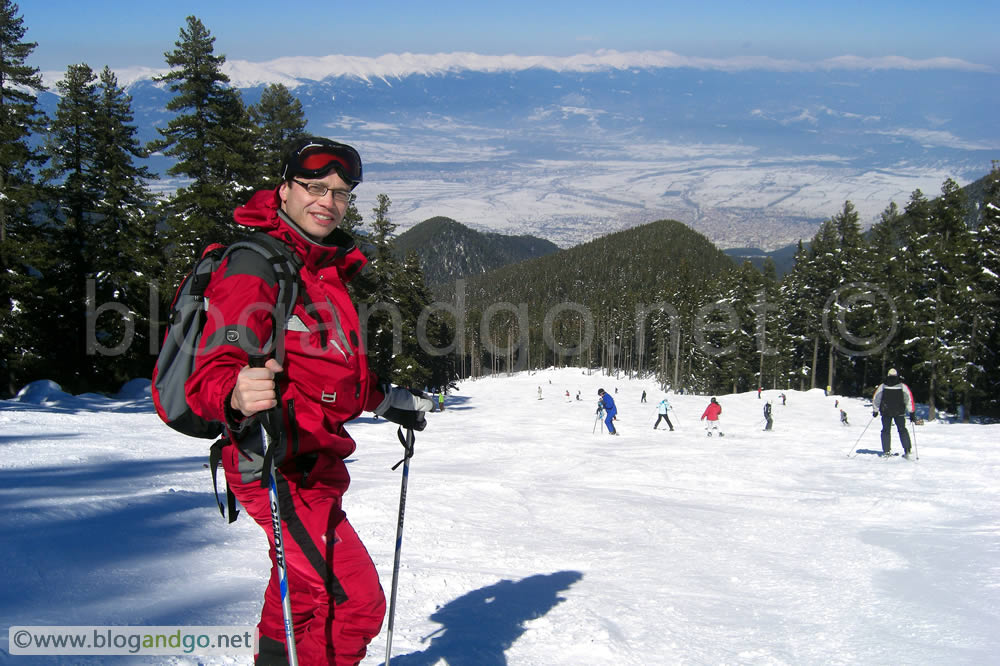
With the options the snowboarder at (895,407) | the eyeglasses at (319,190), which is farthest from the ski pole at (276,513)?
the snowboarder at (895,407)

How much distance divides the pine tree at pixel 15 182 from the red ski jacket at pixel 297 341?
80.5ft

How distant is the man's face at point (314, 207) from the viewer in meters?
2.88

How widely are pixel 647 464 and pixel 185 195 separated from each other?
17928 millimetres

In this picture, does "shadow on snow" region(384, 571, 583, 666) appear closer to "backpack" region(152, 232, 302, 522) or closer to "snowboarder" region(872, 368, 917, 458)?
"backpack" region(152, 232, 302, 522)

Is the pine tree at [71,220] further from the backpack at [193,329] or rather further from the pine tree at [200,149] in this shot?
the backpack at [193,329]

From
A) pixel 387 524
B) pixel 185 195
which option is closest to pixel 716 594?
pixel 387 524

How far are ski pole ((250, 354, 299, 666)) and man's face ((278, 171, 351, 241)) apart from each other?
0.76m

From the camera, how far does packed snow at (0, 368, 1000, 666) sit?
13.8 ft

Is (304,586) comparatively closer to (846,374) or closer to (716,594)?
(716,594)

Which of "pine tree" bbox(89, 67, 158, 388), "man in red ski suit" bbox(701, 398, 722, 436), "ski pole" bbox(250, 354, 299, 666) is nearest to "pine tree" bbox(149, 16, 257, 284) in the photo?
"pine tree" bbox(89, 67, 158, 388)

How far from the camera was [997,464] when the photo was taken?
42.9 feet

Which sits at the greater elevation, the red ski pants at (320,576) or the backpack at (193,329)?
the backpack at (193,329)

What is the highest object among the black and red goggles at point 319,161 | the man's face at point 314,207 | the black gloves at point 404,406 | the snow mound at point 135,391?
the black and red goggles at point 319,161

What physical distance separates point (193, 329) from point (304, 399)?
19.3 inches
